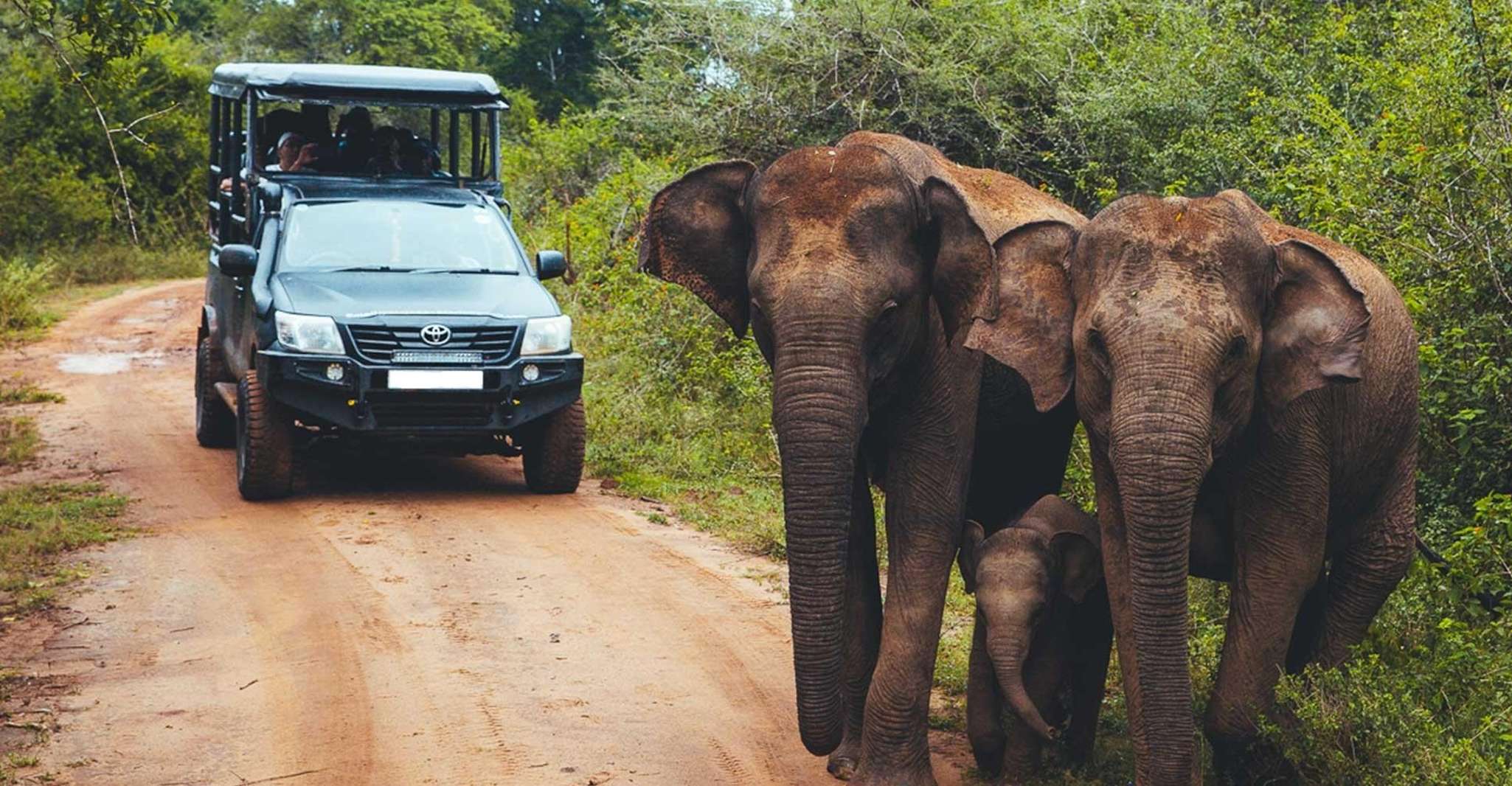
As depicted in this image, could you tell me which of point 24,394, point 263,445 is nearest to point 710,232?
point 263,445

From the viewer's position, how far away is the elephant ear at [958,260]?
5.88 metres

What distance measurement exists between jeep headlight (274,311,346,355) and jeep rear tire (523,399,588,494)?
1.48 metres

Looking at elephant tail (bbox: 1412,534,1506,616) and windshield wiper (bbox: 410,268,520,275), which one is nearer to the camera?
elephant tail (bbox: 1412,534,1506,616)

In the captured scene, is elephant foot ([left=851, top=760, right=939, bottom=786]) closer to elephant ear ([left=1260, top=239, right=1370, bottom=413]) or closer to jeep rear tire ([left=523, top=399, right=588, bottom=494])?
elephant ear ([left=1260, top=239, right=1370, bottom=413])

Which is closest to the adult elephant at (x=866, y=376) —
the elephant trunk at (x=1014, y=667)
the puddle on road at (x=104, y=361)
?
the elephant trunk at (x=1014, y=667)

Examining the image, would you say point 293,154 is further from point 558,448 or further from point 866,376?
point 866,376

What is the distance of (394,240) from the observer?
41.3 ft

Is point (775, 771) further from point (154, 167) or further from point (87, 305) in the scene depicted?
point (154, 167)

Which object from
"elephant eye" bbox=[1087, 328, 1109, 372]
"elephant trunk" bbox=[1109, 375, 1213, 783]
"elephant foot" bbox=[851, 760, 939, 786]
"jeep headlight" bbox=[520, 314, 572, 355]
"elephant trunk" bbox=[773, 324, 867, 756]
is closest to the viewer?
"elephant trunk" bbox=[1109, 375, 1213, 783]

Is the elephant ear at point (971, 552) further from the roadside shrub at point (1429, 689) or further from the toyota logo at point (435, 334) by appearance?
the toyota logo at point (435, 334)

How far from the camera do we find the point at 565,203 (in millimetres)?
24609

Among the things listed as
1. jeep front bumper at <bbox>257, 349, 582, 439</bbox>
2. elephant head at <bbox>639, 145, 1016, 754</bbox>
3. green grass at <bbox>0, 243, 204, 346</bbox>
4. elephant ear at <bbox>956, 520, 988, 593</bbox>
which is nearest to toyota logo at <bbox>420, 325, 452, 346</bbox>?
jeep front bumper at <bbox>257, 349, 582, 439</bbox>

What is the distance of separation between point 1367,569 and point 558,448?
6.69 metres

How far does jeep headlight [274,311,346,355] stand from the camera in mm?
11328
